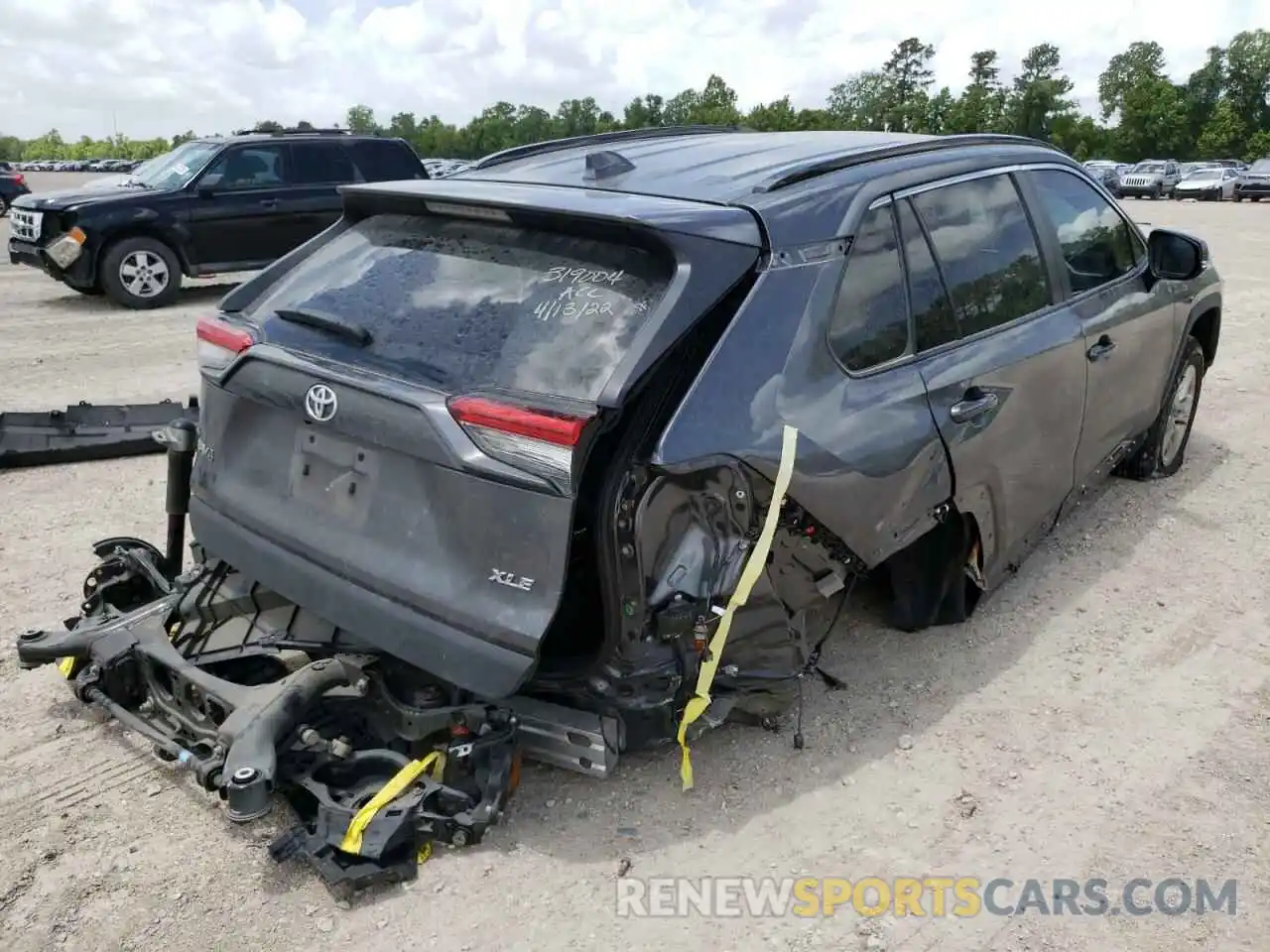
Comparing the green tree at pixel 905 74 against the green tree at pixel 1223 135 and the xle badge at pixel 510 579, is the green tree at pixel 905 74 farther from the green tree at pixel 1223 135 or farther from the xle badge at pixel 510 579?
the xle badge at pixel 510 579

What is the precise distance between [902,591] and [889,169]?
5.23 ft

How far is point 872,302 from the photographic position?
10.5 ft

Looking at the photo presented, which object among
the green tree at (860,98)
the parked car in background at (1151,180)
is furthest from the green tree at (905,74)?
the parked car in background at (1151,180)

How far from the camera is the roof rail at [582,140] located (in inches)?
168

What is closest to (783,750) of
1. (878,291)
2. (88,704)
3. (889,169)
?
(878,291)

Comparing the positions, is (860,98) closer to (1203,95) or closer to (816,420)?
(1203,95)

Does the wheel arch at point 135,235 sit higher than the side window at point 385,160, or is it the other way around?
the side window at point 385,160

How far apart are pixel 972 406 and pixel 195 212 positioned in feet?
34.9

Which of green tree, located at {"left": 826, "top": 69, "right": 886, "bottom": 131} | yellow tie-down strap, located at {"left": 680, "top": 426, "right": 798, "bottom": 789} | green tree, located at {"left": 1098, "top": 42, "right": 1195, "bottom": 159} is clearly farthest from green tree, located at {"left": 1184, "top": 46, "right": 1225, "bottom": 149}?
yellow tie-down strap, located at {"left": 680, "top": 426, "right": 798, "bottom": 789}

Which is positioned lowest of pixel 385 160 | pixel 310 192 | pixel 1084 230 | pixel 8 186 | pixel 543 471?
pixel 8 186

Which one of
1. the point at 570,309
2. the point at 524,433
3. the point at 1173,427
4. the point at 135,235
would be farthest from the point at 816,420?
the point at 135,235

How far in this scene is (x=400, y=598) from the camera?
110 inches

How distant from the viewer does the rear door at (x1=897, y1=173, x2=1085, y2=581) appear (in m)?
3.43

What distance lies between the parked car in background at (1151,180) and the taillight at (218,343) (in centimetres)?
4418
